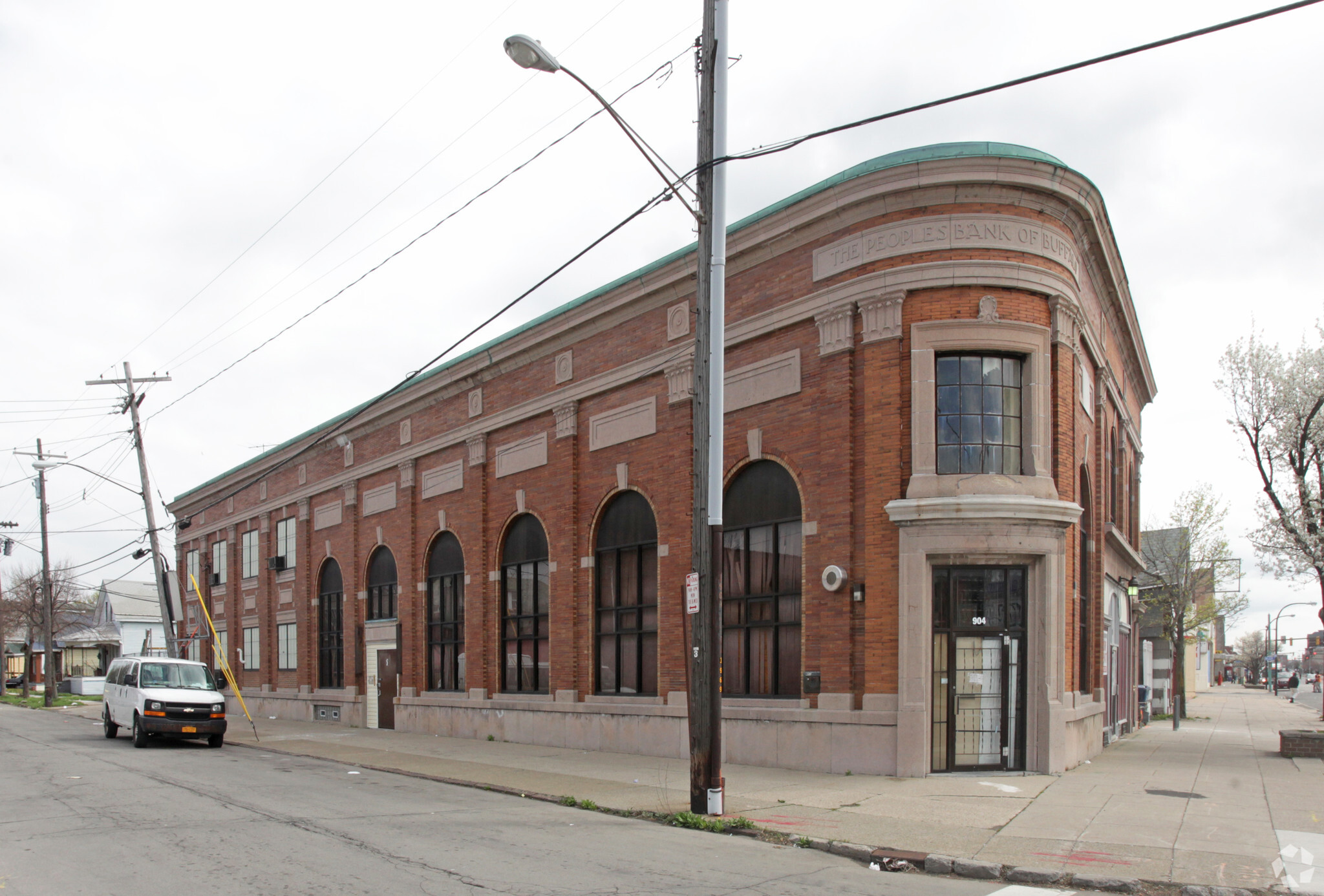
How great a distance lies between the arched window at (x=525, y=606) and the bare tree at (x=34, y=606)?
44.6 metres

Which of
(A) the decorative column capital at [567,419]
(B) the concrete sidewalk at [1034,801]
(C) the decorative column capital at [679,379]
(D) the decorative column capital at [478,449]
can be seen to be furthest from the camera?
(D) the decorative column capital at [478,449]

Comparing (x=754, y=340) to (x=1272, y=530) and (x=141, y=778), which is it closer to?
(x=141, y=778)

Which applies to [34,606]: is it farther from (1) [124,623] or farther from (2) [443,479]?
(2) [443,479]

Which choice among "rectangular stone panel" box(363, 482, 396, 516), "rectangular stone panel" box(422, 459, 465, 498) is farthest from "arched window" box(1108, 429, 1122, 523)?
"rectangular stone panel" box(363, 482, 396, 516)

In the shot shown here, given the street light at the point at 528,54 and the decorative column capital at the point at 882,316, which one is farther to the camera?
the decorative column capital at the point at 882,316

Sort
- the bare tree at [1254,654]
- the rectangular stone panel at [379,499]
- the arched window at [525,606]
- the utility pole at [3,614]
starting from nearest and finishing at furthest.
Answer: the arched window at [525,606], the rectangular stone panel at [379,499], the utility pole at [3,614], the bare tree at [1254,654]

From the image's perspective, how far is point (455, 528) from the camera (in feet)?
90.0

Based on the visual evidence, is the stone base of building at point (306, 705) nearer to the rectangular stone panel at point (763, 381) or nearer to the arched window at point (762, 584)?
the arched window at point (762, 584)

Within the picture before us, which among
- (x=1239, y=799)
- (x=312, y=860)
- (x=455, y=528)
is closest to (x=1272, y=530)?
(x=1239, y=799)

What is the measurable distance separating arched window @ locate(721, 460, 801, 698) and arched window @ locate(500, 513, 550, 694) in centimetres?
614

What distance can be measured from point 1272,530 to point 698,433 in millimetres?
23503

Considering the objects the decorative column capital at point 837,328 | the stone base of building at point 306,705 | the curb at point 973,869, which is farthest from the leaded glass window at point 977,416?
the stone base of building at point 306,705

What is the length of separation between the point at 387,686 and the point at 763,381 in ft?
57.2

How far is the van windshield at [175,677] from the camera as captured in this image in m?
24.0
